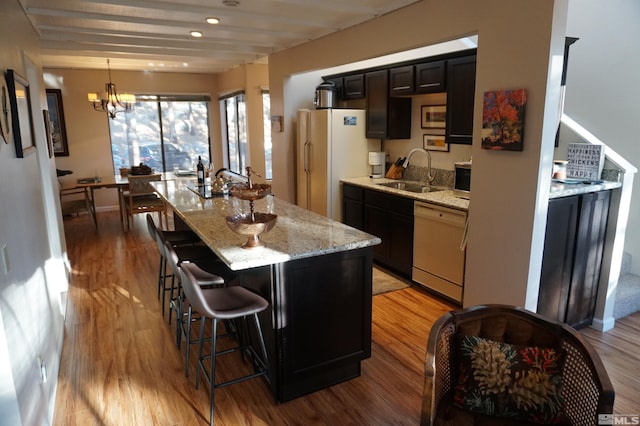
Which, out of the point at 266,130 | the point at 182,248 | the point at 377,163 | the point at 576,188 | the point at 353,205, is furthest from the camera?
the point at 266,130

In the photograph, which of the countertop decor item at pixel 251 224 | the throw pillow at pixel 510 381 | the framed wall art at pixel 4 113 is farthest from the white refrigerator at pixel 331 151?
the throw pillow at pixel 510 381

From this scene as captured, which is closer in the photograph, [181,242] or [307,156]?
[181,242]

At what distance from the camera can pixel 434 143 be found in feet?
15.5

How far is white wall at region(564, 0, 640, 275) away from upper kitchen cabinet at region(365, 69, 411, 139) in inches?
66.6

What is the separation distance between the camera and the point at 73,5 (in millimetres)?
3477

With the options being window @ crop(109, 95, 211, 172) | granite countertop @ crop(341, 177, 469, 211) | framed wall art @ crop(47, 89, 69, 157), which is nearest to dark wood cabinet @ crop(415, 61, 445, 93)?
granite countertop @ crop(341, 177, 469, 211)

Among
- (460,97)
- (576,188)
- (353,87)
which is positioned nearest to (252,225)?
(576,188)

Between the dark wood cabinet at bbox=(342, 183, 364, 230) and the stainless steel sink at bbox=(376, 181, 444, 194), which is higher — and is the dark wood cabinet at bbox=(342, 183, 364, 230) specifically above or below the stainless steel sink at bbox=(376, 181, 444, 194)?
below

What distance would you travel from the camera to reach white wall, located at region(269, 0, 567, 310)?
251 cm

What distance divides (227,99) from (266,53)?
9.48 feet

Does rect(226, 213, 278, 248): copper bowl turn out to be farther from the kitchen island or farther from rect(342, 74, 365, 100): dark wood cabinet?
rect(342, 74, 365, 100): dark wood cabinet

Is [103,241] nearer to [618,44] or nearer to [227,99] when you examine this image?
[227,99]

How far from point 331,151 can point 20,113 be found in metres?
3.18

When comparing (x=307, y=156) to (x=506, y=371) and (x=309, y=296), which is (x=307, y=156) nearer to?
(x=309, y=296)
